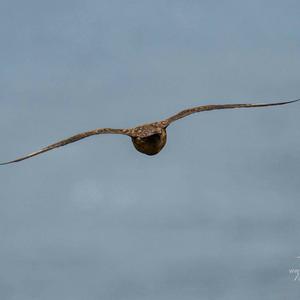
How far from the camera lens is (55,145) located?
3044 centimetres

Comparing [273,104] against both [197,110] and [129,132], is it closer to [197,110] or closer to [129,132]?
[197,110]

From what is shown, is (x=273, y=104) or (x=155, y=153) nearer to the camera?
(x=273, y=104)

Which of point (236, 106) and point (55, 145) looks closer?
point (55, 145)

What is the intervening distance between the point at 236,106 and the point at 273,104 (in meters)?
2.17

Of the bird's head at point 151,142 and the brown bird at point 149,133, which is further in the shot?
the bird's head at point 151,142

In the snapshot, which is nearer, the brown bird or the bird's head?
the brown bird

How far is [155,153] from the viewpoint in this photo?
34.5 metres

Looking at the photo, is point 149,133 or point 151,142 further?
point 151,142

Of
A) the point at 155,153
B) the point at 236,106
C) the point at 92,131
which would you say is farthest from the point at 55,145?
the point at 236,106

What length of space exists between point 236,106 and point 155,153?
444 cm

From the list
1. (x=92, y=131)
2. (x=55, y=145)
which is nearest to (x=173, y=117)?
(x=92, y=131)

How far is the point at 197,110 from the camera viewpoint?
3422 centimetres

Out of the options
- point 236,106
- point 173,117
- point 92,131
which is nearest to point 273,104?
point 236,106

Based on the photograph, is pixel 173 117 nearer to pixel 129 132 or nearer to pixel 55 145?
pixel 129 132
